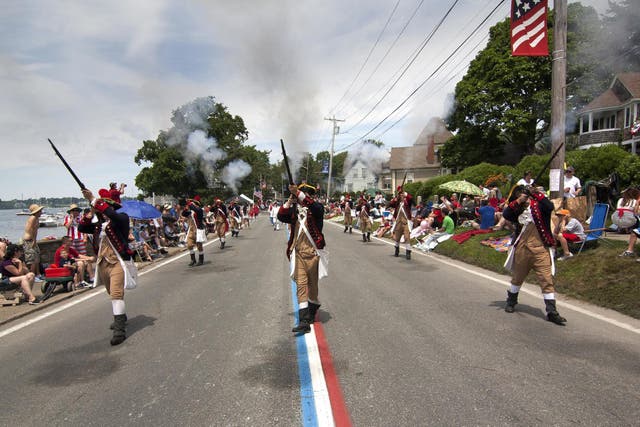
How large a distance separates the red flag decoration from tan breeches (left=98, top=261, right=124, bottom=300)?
8872 millimetres

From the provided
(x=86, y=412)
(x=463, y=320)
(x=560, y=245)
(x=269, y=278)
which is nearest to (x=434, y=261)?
(x=560, y=245)

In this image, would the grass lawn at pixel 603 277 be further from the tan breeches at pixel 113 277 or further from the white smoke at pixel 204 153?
the white smoke at pixel 204 153

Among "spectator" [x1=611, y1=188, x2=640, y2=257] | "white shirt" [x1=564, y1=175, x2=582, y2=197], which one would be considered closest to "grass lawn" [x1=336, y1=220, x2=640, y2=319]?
"spectator" [x1=611, y1=188, x2=640, y2=257]

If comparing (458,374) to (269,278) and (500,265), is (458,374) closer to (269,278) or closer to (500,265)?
(269,278)

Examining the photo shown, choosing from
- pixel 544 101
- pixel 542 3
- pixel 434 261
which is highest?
pixel 544 101

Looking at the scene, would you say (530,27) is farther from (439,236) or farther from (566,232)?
(439,236)

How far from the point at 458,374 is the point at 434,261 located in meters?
7.41

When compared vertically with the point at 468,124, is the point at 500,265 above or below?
below

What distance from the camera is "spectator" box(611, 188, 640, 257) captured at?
719 centimetres

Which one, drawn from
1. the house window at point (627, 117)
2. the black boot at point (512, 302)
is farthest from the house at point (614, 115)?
the black boot at point (512, 302)

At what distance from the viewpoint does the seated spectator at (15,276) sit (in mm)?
7344

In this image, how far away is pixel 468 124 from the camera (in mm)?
34844

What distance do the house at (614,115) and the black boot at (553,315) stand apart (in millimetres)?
28488

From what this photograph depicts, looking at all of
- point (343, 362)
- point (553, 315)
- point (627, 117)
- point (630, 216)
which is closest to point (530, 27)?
point (630, 216)
